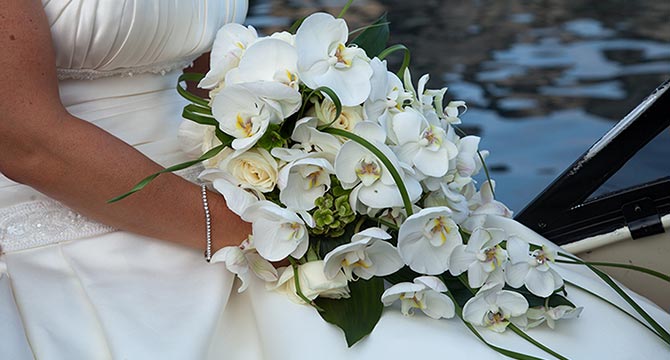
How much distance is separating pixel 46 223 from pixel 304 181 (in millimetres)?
396

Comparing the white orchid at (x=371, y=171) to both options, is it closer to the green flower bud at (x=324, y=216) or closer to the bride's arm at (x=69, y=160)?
the green flower bud at (x=324, y=216)

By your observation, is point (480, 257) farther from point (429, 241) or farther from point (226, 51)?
point (226, 51)

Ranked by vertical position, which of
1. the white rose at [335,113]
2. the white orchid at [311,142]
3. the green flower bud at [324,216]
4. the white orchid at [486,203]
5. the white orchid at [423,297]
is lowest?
the white orchid at [486,203]

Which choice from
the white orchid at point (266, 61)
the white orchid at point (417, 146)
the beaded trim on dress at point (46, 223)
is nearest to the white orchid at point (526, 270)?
the white orchid at point (417, 146)

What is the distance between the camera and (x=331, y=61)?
1133 mm

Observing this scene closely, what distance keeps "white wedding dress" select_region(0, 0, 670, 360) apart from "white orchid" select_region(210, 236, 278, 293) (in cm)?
A: 3

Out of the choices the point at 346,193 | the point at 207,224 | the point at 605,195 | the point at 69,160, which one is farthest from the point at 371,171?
the point at 605,195

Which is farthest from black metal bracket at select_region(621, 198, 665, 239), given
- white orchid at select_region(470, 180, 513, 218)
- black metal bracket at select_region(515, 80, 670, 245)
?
white orchid at select_region(470, 180, 513, 218)

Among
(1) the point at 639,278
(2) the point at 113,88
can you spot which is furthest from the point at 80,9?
(1) the point at 639,278

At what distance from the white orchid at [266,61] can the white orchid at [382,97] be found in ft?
0.33

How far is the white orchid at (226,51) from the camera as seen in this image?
120 cm

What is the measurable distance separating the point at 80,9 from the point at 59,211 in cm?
28

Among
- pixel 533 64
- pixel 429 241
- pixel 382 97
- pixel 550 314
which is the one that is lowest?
pixel 533 64

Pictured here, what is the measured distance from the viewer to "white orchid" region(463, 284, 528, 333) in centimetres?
116
